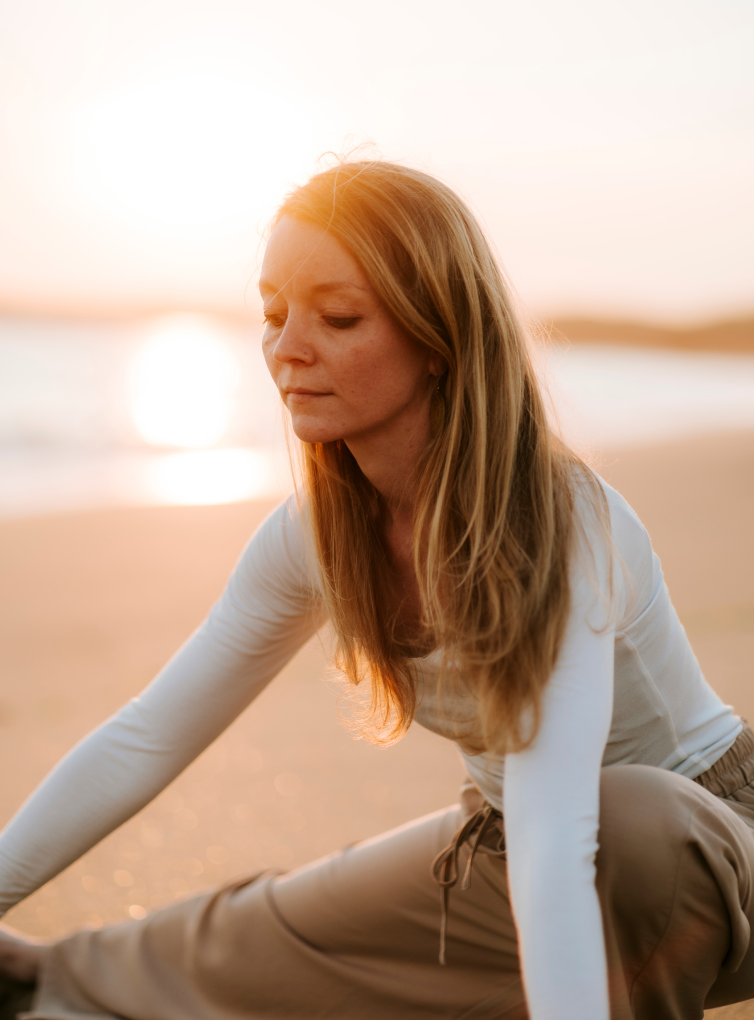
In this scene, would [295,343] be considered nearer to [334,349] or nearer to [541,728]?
[334,349]

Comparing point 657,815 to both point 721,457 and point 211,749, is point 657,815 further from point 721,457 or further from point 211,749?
point 721,457

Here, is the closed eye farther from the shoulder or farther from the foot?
the foot

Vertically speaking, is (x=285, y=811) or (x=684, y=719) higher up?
(x=684, y=719)

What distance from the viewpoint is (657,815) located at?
4.00ft

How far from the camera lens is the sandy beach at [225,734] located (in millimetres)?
2330

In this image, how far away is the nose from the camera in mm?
1330

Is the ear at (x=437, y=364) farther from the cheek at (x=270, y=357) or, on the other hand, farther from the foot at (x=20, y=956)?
the foot at (x=20, y=956)

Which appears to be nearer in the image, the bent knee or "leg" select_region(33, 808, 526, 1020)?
the bent knee

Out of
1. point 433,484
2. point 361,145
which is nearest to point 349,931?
point 433,484

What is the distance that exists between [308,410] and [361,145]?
0.48m

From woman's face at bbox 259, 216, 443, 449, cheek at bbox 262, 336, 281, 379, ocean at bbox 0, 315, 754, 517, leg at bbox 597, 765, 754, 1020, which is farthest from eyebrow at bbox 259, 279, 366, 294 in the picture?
leg at bbox 597, 765, 754, 1020

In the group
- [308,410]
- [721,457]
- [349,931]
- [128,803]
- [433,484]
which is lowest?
[721,457]

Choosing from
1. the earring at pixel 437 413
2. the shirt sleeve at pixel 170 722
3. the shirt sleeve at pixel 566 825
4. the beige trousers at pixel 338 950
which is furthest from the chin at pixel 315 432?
the beige trousers at pixel 338 950

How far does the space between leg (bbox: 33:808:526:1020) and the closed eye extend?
0.92 m
